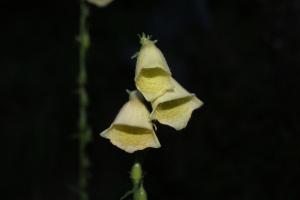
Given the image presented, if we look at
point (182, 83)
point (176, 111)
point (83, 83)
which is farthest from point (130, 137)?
point (182, 83)

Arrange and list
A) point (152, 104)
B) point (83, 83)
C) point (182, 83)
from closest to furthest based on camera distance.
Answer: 1. point (152, 104)
2. point (83, 83)
3. point (182, 83)

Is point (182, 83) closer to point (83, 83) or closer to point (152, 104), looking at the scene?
point (83, 83)

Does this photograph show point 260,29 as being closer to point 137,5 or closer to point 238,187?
point 137,5

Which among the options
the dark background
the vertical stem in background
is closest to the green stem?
the vertical stem in background

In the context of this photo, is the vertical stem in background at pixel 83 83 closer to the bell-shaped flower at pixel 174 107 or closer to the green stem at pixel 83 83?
the green stem at pixel 83 83

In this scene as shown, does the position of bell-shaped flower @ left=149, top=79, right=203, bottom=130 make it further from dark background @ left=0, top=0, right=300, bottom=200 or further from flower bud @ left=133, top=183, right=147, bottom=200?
dark background @ left=0, top=0, right=300, bottom=200
